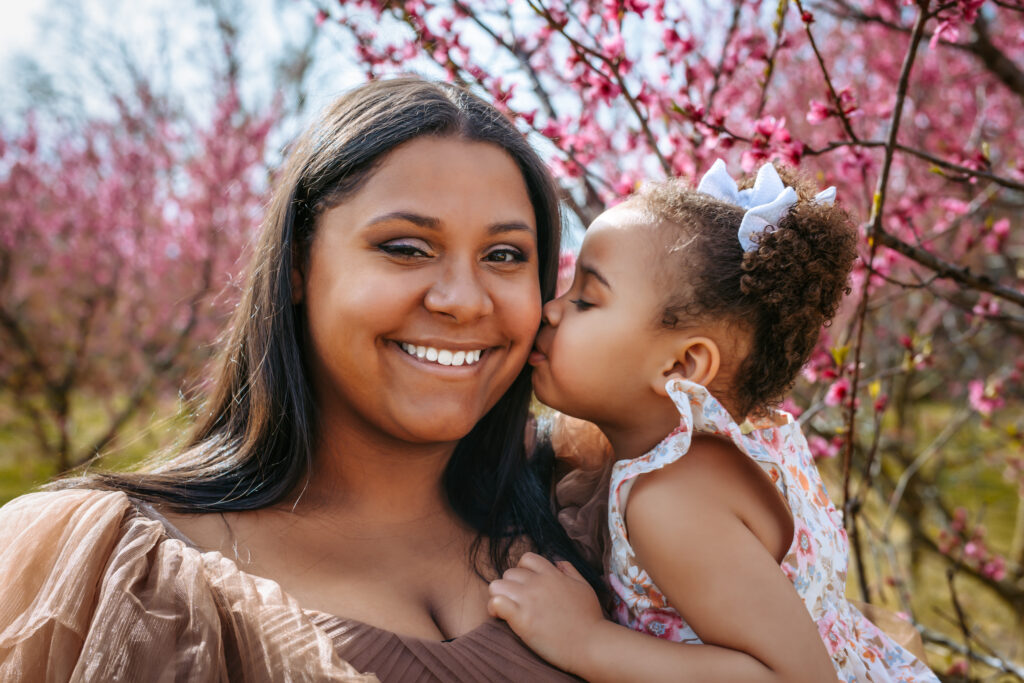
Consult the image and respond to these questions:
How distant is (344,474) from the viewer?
173cm

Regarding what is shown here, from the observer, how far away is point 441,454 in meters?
1.84

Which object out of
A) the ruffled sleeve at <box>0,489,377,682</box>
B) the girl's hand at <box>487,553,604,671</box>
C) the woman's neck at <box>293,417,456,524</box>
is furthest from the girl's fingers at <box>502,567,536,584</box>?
the ruffled sleeve at <box>0,489,377,682</box>

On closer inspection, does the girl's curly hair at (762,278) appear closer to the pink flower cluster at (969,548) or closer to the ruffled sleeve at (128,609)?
the ruffled sleeve at (128,609)

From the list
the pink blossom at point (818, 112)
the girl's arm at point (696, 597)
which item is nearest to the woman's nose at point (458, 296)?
the girl's arm at point (696, 597)

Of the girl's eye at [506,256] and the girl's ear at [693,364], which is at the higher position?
the girl's eye at [506,256]

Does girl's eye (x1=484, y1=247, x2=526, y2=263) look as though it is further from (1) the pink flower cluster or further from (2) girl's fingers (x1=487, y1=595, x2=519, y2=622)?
(1) the pink flower cluster

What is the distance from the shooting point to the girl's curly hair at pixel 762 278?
1.59m

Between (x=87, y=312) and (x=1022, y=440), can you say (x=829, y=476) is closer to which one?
(x=1022, y=440)

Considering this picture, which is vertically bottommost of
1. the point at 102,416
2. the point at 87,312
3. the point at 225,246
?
the point at 102,416

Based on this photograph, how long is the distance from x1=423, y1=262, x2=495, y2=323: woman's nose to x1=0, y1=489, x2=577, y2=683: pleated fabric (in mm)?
577

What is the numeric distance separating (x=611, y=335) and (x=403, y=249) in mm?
467

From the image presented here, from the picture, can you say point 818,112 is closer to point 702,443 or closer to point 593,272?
point 593,272

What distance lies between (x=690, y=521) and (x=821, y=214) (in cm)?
70

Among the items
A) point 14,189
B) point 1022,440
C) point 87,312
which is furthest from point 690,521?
point 14,189
